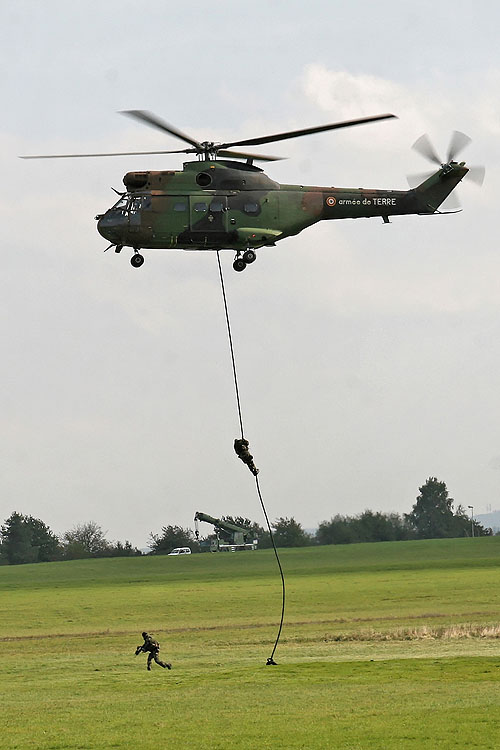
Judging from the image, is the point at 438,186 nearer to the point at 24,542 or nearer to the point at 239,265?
the point at 239,265

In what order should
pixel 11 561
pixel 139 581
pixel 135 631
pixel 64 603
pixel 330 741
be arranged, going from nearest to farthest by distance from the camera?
pixel 330 741 < pixel 135 631 < pixel 64 603 < pixel 139 581 < pixel 11 561

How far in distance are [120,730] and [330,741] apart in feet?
15.6

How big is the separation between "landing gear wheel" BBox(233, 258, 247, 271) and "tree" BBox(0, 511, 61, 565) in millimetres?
114373

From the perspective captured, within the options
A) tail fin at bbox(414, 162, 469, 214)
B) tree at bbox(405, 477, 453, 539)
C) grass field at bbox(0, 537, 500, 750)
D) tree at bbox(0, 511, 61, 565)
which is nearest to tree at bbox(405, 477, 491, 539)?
tree at bbox(405, 477, 453, 539)

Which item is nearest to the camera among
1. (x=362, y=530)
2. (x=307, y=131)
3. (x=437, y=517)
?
(x=307, y=131)

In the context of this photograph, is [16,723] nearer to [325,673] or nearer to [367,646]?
[325,673]

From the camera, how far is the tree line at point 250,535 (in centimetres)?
12962

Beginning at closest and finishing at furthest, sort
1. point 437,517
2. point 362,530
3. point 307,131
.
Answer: point 307,131
point 362,530
point 437,517

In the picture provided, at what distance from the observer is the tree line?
12962 cm

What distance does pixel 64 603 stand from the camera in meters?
71.9

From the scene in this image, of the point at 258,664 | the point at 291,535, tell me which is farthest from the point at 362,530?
the point at 258,664

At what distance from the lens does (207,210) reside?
30.5m

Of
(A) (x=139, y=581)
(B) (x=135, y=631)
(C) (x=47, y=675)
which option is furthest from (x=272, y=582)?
(C) (x=47, y=675)

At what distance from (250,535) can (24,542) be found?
90.5 feet
